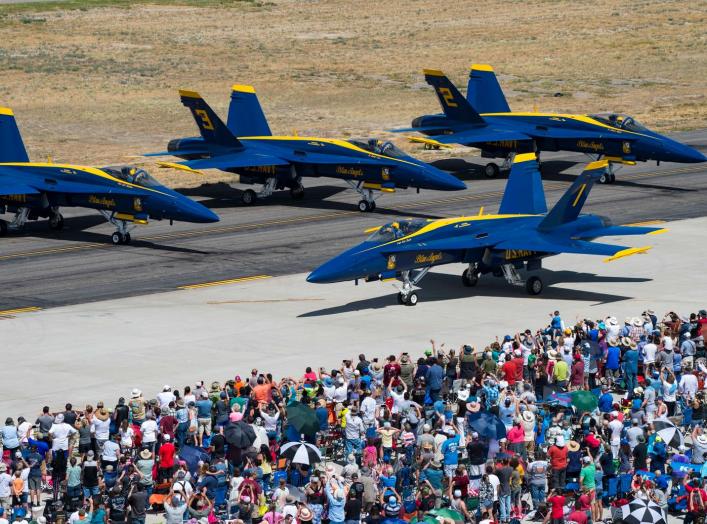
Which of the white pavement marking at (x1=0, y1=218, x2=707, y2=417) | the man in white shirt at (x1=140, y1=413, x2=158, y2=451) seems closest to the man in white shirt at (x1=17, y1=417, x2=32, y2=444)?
the man in white shirt at (x1=140, y1=413, x2=158, y2=451)

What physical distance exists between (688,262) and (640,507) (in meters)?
25.2

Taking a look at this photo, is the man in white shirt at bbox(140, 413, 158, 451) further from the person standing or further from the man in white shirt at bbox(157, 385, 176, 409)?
the person standing

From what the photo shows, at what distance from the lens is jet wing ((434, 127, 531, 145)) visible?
5925cm

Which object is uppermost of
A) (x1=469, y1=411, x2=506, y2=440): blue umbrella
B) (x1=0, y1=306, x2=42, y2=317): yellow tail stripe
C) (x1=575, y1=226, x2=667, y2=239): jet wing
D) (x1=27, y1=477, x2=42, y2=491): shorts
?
(x1=575, y1=226, x2=667, y2=239): jet wing

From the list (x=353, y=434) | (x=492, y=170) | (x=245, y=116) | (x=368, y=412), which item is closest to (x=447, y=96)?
(x=492, y=170)

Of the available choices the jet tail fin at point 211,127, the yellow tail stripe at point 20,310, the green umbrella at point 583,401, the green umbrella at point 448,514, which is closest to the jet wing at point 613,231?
the green umbrella at point 583,401

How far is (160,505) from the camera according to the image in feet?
74.6

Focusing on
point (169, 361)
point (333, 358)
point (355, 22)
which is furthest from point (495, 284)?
point (355, 22)

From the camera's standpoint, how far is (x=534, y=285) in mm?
39438

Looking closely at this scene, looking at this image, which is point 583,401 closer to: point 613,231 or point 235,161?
point 613,231

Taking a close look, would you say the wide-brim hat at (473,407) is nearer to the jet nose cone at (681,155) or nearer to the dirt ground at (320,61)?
the jet nose cone at (681,155)

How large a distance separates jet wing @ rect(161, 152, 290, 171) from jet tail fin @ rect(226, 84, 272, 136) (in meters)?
3.01

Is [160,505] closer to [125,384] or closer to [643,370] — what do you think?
[125,384]

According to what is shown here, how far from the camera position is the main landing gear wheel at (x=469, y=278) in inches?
1587
